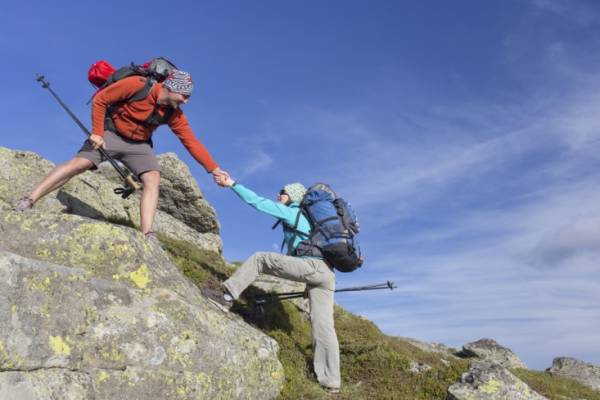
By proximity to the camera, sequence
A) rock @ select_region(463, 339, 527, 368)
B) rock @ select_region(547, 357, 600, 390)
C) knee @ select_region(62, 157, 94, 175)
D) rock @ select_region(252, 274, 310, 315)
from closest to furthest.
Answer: knee @ select_region(62, 157, 94, 175), rock @ select_region(252, 274, 310, 315), rock @ select_region(547, 357, 600, 390), rock @ select_region(463, 339, 527, 368)

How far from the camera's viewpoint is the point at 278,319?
13492mm

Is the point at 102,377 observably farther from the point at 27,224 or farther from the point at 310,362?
the point at 310,362

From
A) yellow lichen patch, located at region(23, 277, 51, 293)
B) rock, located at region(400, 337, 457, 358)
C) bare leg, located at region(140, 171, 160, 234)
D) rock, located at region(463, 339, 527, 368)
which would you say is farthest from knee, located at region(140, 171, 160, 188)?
rock, located at region(463, 339, 527, 368)

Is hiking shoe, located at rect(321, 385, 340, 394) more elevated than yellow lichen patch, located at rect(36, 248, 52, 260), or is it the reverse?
yellow lichen patch, located at rect(36, 248, 52, 260)

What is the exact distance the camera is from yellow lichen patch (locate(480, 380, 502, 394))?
10.5 metres

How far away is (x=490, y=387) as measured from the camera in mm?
10555

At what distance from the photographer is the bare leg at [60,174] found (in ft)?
32.8

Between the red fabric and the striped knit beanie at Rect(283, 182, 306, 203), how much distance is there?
15.3ft

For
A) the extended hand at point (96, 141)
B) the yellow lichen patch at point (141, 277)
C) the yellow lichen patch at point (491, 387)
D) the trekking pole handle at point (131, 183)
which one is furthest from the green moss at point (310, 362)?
the extended hand at point (96, 141)

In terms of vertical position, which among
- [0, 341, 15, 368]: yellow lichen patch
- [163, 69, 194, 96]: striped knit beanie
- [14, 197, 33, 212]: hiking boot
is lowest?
[0, 341, 15, 368]: yellow lichen patch

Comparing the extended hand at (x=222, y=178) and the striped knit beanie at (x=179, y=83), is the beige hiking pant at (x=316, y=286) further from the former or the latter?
the striped knit beanie at (x=179, y=83)

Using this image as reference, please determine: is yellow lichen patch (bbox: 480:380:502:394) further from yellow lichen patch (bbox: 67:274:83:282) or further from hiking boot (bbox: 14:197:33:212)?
hiking boot (bbox: 14:197:33:212)

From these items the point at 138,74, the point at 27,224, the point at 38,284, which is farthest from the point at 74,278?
the point at 138,74

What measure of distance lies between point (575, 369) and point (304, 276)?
790 inches
